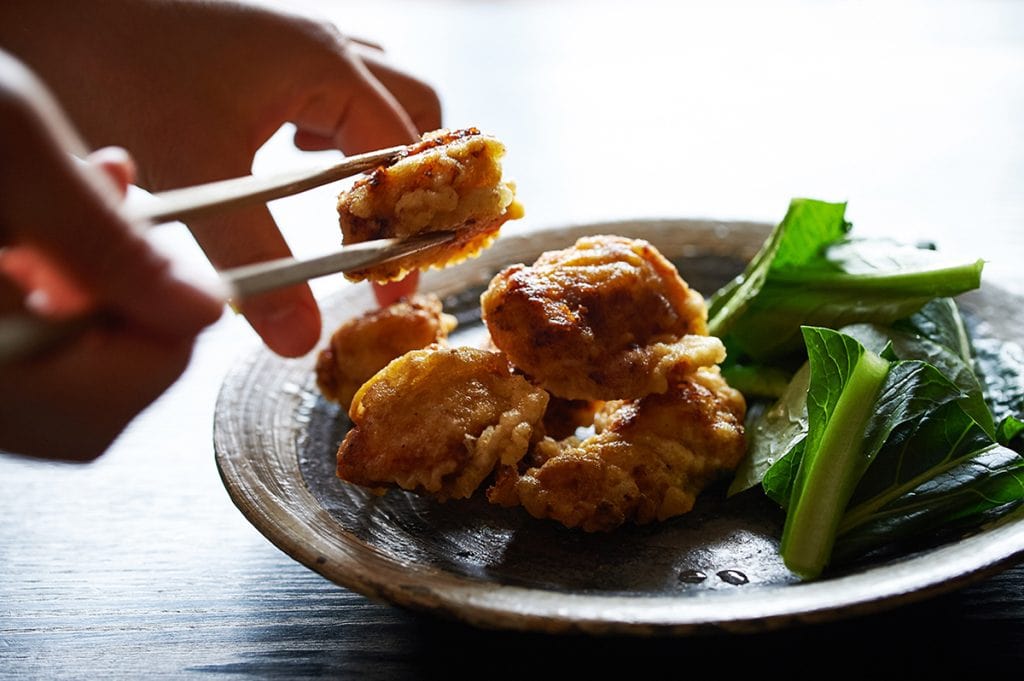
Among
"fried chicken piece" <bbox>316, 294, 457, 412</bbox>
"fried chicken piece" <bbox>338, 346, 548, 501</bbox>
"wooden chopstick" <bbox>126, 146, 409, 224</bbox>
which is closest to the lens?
"wooden chopstick" <bbox>126, 146, 409, 224</bbox>

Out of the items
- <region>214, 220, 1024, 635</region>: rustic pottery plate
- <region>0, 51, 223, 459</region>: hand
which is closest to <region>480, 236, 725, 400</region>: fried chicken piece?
<region>214, 220, 1024, 635</region>: rustic pottery plate

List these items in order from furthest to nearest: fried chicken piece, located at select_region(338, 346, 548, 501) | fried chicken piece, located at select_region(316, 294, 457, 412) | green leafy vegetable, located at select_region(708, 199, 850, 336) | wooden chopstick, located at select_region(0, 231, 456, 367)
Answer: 1. green leafy vegetable, located at select_region(708, 199, 850, 336)
2. fried chicken piece, located at select_region(316, 294, 457, 412)
3. fried chicken piece, located at select_region(338, 346, 548, 501)
4. wooden chopstick, located at select_region(0, 231, 456, 367)

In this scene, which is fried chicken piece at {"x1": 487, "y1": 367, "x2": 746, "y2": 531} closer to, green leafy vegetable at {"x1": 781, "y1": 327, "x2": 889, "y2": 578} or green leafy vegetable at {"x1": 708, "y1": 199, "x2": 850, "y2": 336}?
green leafy vegetable at {"x1": 781, "y1": 327, "x2": 889, "y2": 578}

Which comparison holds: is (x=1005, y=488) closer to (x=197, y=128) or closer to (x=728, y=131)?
(x=197, y=128)

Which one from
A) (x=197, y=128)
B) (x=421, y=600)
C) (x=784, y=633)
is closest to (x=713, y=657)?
(x=784, y=633)

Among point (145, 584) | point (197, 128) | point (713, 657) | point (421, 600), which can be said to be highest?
point (197, 128)

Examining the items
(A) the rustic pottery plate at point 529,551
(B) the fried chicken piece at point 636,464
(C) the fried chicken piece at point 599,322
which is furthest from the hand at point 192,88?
(B) the fried chicken piece at point 636,464

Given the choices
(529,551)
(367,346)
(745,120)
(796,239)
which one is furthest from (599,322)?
(745,120)
